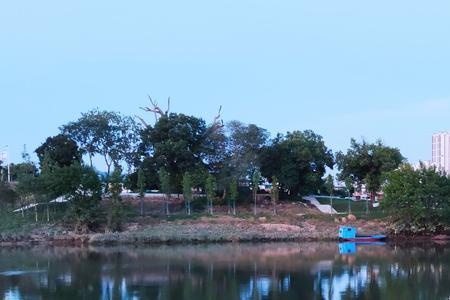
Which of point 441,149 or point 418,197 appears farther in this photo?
point 441,149

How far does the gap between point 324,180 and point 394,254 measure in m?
26.3

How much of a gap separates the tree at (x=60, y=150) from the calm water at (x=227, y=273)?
1929 cm

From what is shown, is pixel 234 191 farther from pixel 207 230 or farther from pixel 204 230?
pixel 204 230

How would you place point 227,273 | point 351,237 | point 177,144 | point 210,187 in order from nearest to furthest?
point 227,273
point 351,237
point 210,187
point 177,144

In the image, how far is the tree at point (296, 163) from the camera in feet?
218

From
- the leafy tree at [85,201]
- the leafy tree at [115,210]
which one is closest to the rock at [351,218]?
the leafy tree at [115,210]

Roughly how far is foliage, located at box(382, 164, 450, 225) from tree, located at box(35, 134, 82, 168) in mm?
30456

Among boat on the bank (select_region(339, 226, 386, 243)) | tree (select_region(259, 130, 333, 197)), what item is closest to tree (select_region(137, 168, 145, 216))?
tree (select_region(259, 130, 333, 197))

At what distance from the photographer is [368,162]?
68.8m

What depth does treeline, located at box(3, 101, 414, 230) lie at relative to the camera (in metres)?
62.6

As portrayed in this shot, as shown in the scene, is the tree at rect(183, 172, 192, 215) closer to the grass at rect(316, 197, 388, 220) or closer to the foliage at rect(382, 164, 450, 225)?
the grass at rect(316, 197, 388, 220)

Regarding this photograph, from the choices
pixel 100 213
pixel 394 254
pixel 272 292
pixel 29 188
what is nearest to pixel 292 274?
pixel 272 292

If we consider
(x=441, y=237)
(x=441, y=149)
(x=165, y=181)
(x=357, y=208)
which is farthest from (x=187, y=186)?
(x=441, y=149)

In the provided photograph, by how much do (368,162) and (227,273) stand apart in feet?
128
